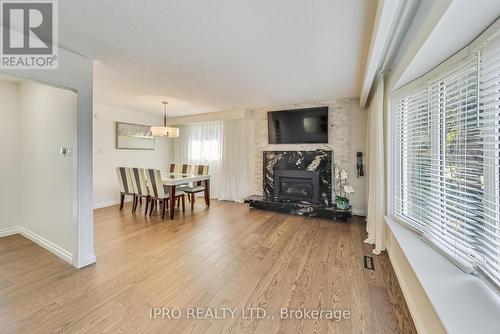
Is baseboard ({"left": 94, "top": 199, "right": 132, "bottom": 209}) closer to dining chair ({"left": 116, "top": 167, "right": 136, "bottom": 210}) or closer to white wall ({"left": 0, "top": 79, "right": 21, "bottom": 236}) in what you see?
dining chair ({"left": 116, "top": 167, "right": 136, "bottom": 210})

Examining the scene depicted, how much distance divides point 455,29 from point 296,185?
3488 mm

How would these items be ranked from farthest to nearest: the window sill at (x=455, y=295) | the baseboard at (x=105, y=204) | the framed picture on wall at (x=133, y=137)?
1. the framed picture on wall at (x=133, y=137)
2. the baseboard at (x=105, y=204)
3. the window sill at (x=455, y=295)

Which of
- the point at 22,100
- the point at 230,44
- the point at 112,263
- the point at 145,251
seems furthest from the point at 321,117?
the point at 22,100

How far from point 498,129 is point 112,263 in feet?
10.7

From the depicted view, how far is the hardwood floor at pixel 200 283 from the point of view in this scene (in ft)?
4.77

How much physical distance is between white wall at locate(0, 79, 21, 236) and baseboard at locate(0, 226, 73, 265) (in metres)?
0.07

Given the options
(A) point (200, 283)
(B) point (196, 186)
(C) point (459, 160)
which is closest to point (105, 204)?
(B) point (196, 186)

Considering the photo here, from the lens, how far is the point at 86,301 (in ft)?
5.42

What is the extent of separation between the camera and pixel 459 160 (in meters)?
1.43

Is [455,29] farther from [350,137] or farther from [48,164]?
[48,164]

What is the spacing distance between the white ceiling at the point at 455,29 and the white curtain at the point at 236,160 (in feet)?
12.6

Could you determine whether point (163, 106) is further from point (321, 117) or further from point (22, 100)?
point (321, 117)

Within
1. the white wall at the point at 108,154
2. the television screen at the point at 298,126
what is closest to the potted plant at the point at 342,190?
the television screen at the point at 298,126

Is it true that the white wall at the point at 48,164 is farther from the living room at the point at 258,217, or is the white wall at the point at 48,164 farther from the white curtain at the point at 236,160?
the white curtain at the point at 236,160
